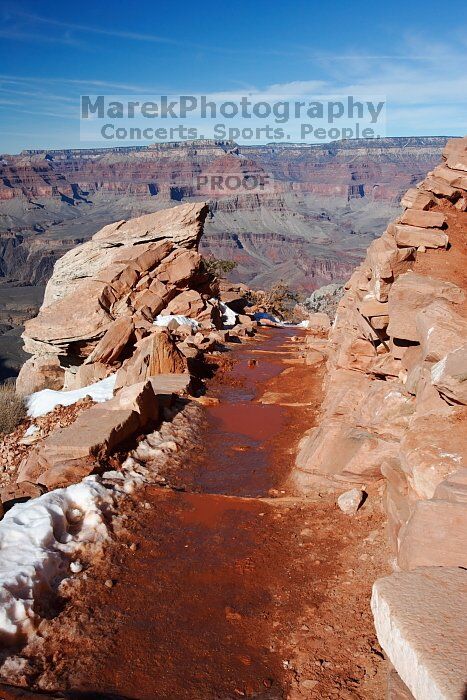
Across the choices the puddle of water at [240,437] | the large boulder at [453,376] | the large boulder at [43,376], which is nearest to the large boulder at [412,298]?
the large boulder at [453,376]

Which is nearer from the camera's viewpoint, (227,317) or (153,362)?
(153,362)

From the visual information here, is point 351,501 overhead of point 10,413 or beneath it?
overhead

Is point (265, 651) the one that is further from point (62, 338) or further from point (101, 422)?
point (62, 338)

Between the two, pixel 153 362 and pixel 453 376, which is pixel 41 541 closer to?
pixel 453 376

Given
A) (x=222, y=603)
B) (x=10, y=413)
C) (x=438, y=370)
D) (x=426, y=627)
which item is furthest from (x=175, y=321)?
(x=426, y=627)

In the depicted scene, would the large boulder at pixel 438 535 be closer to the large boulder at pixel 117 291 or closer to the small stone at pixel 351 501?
the small stone at pixel 351 501

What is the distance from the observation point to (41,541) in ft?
17.4

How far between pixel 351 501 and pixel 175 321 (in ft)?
41.0

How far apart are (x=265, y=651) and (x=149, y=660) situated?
2.94 ft

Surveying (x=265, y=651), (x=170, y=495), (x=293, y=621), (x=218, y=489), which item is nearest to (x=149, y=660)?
(x=265, y=651)

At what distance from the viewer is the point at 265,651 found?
4289 millimetres

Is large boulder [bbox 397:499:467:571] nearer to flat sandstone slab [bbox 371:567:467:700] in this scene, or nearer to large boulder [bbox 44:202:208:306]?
flat sandstone slab [bbox 371:567:467:700]

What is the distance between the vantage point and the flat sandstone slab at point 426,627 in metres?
2.92

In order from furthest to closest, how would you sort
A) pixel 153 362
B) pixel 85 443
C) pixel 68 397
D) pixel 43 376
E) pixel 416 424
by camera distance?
pixel 43 376 → pixel 68 397 → pixel 153 362 → pixel 85 443 → pixel 416 424
